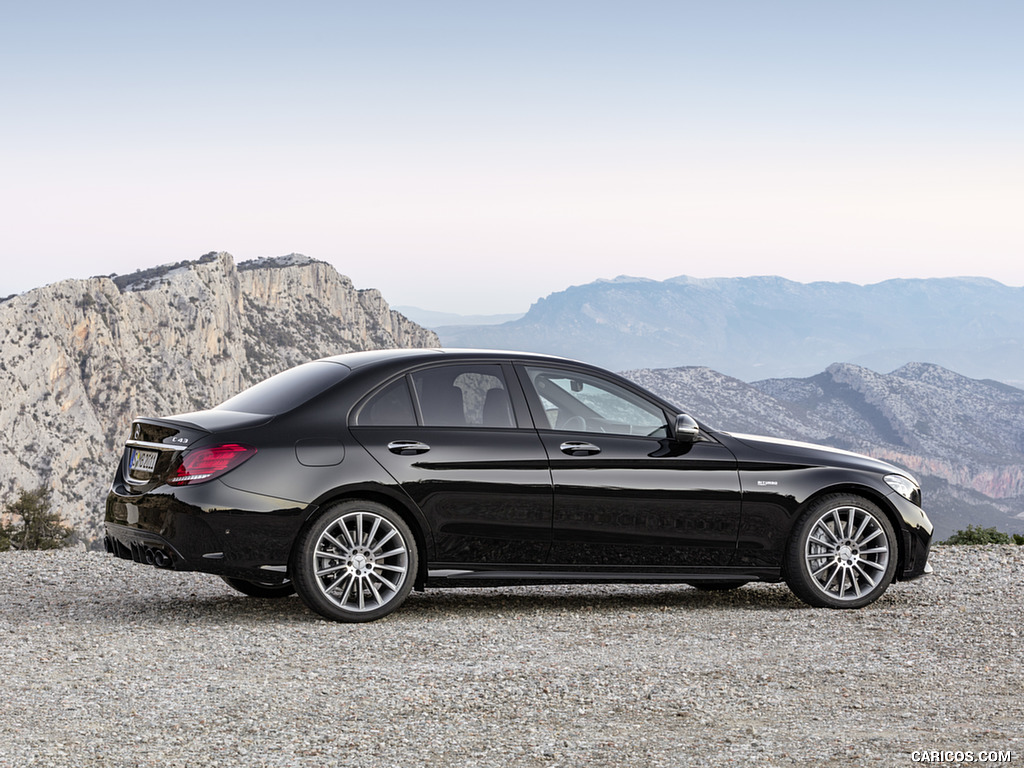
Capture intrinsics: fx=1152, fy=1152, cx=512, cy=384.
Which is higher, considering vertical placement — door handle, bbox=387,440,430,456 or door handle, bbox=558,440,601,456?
door handle, bbox=558,440,601,456

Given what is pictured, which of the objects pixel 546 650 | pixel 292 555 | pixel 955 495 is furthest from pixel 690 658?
pixel 955 495

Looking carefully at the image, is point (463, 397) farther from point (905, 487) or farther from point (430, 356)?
point (905, 487)

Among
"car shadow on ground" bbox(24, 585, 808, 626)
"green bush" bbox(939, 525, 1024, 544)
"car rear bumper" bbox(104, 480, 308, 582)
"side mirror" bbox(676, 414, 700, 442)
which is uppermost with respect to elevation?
"side mirror" bbox(676, 414, 700, 442)

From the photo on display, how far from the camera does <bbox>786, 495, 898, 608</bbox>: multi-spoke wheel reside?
24.8 ft

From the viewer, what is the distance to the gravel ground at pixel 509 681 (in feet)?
13.9

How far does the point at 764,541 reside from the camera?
24.6 feet

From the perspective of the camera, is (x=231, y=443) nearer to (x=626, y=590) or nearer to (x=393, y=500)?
(x=393, y=500)

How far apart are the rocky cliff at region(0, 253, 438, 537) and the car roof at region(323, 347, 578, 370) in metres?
74.3

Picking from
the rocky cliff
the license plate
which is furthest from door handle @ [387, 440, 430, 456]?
the rocky cliff

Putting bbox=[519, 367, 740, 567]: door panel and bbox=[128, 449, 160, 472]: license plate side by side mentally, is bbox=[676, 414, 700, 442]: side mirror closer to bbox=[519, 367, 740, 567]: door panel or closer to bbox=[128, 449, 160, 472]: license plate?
bbox=[519, 367, 740, 567]: door panel

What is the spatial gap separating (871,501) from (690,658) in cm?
247

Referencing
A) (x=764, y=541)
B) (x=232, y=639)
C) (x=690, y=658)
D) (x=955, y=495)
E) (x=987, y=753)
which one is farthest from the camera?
(x=955, y=495)

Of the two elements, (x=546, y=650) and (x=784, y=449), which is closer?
(x=546, y=650)

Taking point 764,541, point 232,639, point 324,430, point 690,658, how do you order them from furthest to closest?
1. point 764,541
2. point 324,430
3. point 232,639
4. point 690,658
